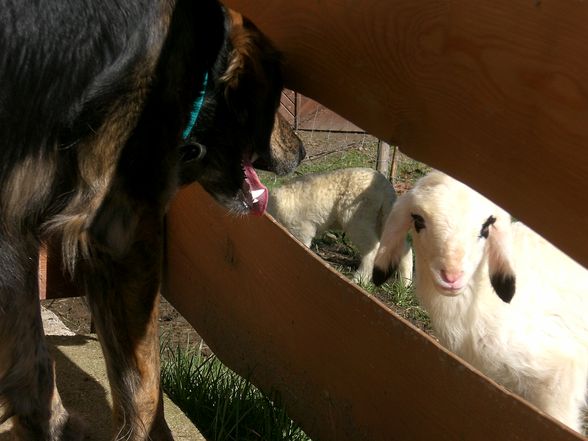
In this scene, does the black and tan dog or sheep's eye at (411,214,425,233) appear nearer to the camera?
the black and tan dog

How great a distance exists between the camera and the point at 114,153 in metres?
2.50

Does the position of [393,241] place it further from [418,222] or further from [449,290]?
[449,290]

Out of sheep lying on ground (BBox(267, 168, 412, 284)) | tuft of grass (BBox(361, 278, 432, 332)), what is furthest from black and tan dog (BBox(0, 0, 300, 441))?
sheep lying on ground (BBox(267, 168, 412, 284))

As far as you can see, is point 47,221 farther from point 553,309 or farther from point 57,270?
point 553,309

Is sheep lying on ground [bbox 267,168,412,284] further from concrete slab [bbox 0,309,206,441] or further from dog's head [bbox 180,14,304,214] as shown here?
dog's head [bbox 180,14,304,214]

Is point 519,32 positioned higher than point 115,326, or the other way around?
point 519,32

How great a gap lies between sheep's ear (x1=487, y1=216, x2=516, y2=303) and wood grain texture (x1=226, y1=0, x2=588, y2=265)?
1.77 meters

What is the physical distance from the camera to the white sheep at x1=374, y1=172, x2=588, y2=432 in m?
4.13

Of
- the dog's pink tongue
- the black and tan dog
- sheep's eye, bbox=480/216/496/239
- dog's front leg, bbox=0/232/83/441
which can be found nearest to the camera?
the black and tan dog

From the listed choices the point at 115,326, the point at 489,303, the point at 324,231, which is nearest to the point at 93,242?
the point at 115,326

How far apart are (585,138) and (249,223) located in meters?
1.75

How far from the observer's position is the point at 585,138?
1.77 m

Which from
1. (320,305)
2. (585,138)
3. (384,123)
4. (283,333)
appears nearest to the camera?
(585,138)

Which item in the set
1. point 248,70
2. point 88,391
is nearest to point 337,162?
point 88,391
